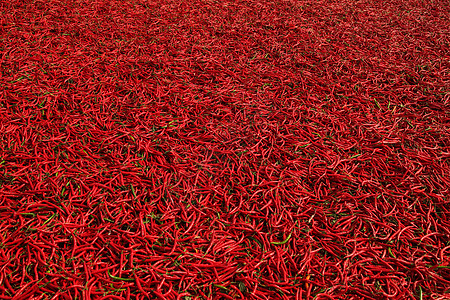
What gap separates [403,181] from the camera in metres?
3.16

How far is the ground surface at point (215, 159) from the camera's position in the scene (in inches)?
94.9

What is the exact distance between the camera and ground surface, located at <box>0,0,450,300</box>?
2410mm

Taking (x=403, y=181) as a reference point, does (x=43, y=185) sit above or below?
below

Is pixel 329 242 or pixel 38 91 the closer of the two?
pixel 329 242

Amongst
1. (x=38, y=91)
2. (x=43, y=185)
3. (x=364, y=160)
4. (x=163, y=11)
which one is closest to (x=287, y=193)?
(x=364, y=160)

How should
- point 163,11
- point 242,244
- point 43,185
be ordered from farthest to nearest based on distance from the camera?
point 163,11 < point 43,185 < point 242,244

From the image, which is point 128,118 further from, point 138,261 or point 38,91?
point 138,261

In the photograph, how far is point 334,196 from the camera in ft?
9.85

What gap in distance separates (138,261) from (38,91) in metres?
2.47

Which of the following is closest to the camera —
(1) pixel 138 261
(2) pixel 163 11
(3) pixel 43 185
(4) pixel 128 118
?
(1) pixel 138 261

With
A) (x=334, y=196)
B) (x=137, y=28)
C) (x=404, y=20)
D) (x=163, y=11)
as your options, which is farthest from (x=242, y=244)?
(x=404, y=20)

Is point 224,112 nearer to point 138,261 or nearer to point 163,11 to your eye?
point 138,261

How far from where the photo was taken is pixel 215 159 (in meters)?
3.26

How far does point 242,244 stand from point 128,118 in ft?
5.98
